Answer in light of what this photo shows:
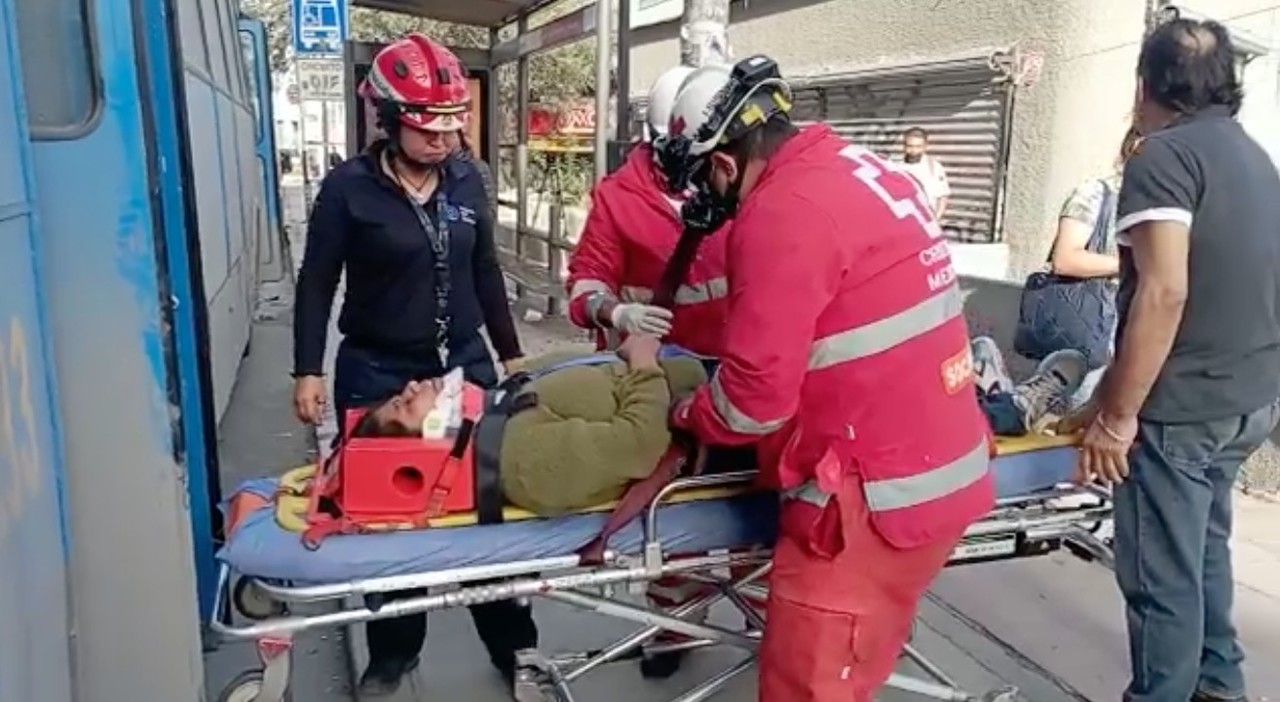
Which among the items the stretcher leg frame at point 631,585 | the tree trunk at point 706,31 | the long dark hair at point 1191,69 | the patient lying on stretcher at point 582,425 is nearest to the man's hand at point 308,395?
the stretcher leg frame at point 631,585

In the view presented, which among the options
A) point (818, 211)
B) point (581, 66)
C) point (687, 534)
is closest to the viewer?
point (818, 211)

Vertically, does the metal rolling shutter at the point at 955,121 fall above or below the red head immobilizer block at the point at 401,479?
above

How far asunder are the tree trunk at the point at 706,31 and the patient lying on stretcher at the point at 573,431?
311cm

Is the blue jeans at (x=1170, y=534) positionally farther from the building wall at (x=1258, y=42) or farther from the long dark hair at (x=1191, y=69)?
the building wall at (x=1258, y=42)

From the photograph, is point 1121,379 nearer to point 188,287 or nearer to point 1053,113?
point 188,287

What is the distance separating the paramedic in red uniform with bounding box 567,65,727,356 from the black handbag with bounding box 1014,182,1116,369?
1495 mm

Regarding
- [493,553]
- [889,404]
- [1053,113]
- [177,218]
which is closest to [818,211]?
[889,404]

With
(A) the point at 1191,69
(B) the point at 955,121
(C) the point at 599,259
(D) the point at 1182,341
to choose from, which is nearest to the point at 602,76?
(B) the point at 955,121

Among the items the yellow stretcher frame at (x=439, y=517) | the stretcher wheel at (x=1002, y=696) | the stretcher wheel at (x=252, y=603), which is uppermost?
the yellow stretcher frame at (x=439, y=517)

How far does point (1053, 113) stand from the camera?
7.99m

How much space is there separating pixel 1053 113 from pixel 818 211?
628cm

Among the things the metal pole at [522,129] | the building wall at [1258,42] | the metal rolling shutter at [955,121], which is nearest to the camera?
the building wall at [1258,42]

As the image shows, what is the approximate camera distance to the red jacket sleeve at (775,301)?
2.29 m

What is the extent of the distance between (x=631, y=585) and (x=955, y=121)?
7.20 meters
